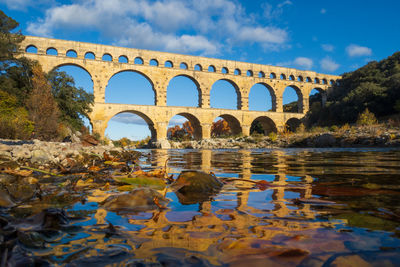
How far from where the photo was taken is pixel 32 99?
9.47m

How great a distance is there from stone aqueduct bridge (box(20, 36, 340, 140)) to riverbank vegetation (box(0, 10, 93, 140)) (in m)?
4.00

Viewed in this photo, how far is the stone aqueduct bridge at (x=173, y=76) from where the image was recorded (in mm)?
20891

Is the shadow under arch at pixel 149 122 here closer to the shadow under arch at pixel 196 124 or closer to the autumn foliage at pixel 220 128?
the shadow under arch at pixel 196 124

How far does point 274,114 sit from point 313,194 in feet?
88.8

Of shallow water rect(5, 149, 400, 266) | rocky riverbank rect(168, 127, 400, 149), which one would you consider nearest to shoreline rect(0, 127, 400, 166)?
rocky riverbank rect(168, 127, 400, 149)

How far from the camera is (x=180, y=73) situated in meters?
24.8

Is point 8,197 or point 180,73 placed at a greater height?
point 180,73

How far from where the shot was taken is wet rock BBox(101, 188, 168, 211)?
973mm

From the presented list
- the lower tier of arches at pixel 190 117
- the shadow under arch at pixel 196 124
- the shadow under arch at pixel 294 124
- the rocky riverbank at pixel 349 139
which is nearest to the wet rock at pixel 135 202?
the rocky riverbank at pixel 349 139

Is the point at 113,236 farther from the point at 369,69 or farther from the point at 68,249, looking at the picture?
the point at 369,69

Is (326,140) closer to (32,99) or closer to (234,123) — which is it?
(32,99)

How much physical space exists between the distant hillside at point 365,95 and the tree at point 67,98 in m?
22.0

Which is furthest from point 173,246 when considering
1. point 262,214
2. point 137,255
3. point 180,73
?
point 180,73

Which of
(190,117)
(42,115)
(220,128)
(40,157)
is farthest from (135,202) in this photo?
(220,128)
